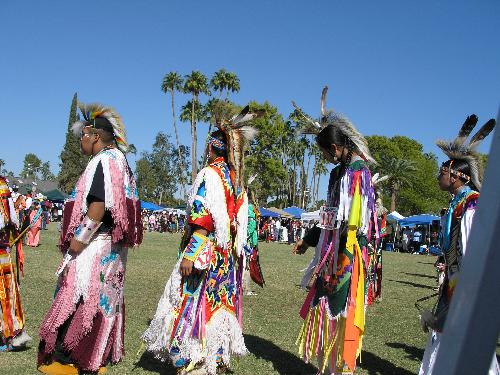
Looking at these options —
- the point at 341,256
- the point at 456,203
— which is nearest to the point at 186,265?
the point at 341,256

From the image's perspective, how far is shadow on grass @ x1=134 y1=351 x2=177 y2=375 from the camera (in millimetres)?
4609

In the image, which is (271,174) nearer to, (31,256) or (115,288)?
(31,256)

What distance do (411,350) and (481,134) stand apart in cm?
305

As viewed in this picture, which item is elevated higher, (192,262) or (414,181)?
(414,181)

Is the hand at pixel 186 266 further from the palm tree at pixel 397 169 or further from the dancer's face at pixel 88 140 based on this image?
the palm tree at pixel 397 169

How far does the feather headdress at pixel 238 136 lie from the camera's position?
4.60 metres

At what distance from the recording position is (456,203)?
4.09m

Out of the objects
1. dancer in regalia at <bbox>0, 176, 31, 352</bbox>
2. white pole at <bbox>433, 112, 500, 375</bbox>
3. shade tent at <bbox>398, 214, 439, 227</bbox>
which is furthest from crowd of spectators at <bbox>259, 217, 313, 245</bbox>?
white pole at <bbox>433, 112, 500, 375</bbox>

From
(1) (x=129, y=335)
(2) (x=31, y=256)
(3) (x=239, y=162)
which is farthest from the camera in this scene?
(2) (x=31, y=256)

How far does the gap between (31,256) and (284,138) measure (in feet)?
142

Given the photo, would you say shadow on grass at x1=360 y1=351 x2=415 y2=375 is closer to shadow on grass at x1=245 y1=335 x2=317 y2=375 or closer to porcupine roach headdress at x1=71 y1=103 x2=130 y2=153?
shadow on grass at x1=245 y1=335 x2=317 y2=375

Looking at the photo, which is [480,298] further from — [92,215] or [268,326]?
[268,326]

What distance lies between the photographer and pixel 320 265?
425 cm

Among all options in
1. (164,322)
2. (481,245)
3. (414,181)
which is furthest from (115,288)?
(414,181)
